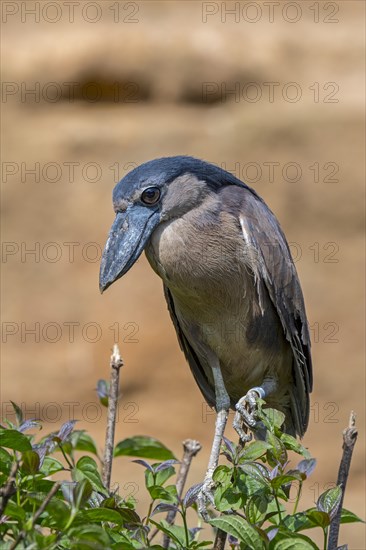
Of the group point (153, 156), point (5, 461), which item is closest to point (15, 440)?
point (5, 461)

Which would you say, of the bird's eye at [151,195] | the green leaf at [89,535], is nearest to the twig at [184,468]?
the green leaf at [89,535]

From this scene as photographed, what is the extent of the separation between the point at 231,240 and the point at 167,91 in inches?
105

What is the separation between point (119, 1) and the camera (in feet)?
17.1

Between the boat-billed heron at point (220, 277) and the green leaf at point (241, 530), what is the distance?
84 centimetres

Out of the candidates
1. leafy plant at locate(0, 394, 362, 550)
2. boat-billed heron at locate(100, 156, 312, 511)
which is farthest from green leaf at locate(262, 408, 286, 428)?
boat-billed heron at locate(100, 156, 312, 511)

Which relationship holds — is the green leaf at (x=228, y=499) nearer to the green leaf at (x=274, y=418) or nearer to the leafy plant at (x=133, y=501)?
the leafy plant at (x=133, y=501)

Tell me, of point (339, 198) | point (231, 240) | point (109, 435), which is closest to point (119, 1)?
point (339, 198)

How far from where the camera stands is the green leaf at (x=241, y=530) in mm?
1422

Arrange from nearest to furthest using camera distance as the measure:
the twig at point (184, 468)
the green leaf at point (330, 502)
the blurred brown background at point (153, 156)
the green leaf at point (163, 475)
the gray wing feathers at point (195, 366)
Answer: the green leaf at point (330, 502), the green leaf at point (163, 475), the twig at point (184, 468), the gray wing feathers at point (195, 366), the blurred brown background at point (153, 156)

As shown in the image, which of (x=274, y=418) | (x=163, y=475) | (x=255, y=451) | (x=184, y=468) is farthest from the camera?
(x=184, y=468)

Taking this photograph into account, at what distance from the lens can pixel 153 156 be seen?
5246 mm

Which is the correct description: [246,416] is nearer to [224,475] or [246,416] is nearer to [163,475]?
[163,475]

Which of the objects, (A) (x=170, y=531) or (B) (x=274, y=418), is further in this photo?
(B) (x=274, y=418)

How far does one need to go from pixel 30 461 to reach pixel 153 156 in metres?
3.87
